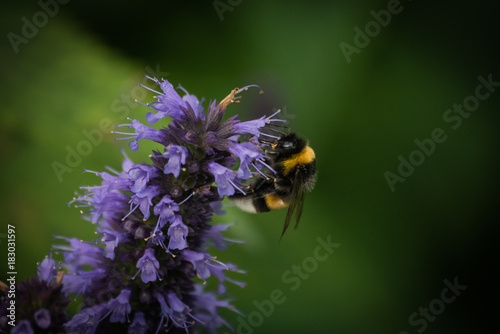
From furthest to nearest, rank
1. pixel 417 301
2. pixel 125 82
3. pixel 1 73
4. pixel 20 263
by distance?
1. pixel 417 301
2. pixel 125 82
3. pixel 1 73
4. pixel 20 263

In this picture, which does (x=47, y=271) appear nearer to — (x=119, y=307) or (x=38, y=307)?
(x=38, y=307)

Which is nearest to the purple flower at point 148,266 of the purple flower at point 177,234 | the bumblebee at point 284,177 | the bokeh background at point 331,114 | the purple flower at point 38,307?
the purple flower at point 177,234

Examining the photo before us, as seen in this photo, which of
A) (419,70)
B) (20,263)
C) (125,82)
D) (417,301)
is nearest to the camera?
(20,263)

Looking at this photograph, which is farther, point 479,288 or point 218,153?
point 479,288

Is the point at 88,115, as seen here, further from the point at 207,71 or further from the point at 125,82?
the point at 207,71

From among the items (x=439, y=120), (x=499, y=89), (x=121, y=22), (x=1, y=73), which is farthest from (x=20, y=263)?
(x=499, y=89)
